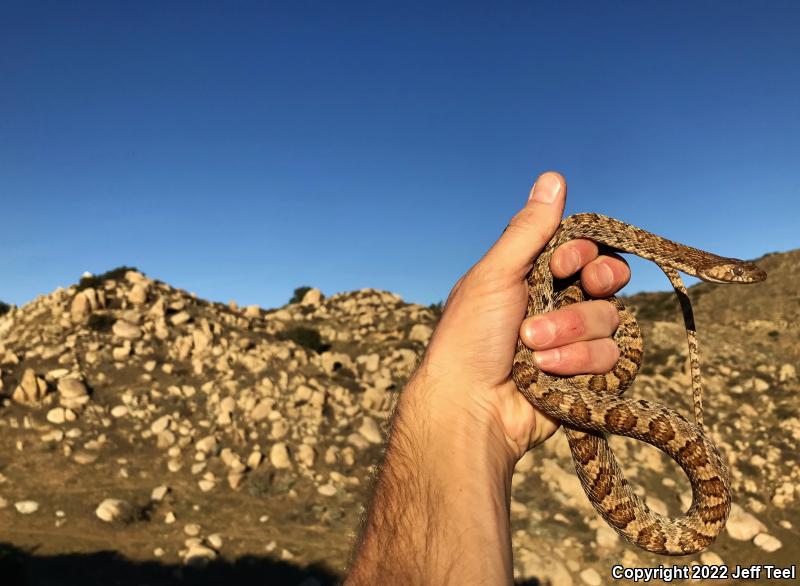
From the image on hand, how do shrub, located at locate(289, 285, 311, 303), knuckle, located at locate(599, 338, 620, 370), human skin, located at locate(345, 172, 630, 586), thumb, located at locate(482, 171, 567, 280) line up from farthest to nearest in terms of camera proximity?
shrub, located at locate(289, 285, 311, 303)
knuckle, located at locate(599, 338, 620, 370)
thumb, located at locate(482, 171, 567, 280)
human skin, located at locate(345, 172, 630, 586)

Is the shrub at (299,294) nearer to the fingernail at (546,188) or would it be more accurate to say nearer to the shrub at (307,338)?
the shrub at (307,338)

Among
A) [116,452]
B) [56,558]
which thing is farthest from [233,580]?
[116,452]

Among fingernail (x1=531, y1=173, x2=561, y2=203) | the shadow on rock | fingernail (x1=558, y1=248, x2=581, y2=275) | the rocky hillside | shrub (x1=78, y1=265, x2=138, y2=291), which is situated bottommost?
the shadow on rock

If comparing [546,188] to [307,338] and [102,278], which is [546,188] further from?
[102,278]

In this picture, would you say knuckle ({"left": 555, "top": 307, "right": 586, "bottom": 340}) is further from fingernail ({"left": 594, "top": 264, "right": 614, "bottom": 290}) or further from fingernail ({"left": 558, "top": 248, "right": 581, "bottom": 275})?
fingernail ({"left": 594, "top": 264, "right": 614, "bottom": 290})

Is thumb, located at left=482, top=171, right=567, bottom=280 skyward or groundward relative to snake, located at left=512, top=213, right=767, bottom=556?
skyward

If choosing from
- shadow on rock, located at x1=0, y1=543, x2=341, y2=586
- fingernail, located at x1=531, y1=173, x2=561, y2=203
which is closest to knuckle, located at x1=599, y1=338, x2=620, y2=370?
fingernail, located at x1=531, y1=173, x2=561, y2=203

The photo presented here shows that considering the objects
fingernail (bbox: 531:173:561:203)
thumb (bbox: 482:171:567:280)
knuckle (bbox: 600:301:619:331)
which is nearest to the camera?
thumb (bbox: 482:171:567:280)
